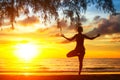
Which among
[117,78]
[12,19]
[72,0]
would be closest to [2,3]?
[12,19]

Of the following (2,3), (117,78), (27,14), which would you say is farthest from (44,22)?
(117,78)

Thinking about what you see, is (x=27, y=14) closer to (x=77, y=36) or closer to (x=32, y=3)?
(x=32, y=3)

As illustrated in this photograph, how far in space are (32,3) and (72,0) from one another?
1.75 metres

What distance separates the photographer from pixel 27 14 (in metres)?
17.0

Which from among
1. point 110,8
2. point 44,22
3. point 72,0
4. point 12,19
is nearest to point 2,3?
point 12,19

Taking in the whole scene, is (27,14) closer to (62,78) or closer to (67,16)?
(67,16)

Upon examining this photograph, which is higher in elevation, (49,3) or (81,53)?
(49,3)

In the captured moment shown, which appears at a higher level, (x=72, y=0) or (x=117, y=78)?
(x=72, y=0)

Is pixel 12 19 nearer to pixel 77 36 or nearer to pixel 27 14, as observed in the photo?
pixel 27 14

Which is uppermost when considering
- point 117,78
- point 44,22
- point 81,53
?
point 44,22

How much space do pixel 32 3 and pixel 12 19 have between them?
1.07 meters

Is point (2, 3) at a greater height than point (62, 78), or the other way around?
point (2, 3)

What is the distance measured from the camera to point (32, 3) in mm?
16859

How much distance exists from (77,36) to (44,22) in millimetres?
1490
